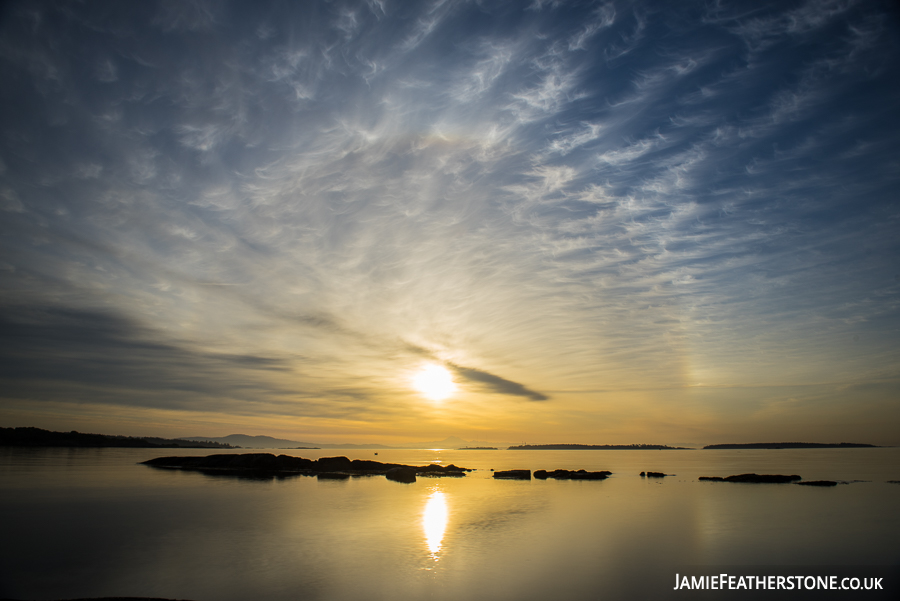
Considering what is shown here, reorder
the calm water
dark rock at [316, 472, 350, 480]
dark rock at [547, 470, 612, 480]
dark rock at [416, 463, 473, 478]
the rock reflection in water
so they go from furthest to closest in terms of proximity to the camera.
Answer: dark rock at [416, 463, 473, 478], dark rock at [547, 470, 612, 480], dark rock at [316, 472, 350, 480], the rock reflection in water, the calm water

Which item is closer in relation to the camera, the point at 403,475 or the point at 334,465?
the point at 403,475

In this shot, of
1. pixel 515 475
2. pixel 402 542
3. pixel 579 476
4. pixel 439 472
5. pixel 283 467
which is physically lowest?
pixel 283 467

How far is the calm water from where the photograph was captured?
1727cm

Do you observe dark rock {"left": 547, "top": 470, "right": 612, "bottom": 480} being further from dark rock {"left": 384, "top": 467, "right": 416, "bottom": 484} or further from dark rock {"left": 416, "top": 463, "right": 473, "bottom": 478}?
dark rock {"left": 384, "top": 467, "right": 416, "bottom": 484}

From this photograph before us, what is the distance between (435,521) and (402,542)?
7.80 m

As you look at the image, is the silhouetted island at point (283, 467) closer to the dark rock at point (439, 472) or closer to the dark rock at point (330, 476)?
the dark rock at point (439, 472)

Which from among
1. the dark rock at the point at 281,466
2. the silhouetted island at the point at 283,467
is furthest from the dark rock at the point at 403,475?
the dark rock at the point at 281,466

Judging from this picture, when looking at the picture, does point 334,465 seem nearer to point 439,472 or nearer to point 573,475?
point 439,472

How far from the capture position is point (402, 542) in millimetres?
25109

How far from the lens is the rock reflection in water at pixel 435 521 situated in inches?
976

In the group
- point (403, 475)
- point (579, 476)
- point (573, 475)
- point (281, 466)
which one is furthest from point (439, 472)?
point (281, 466)

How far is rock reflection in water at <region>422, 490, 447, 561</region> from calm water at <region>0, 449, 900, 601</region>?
0.18m

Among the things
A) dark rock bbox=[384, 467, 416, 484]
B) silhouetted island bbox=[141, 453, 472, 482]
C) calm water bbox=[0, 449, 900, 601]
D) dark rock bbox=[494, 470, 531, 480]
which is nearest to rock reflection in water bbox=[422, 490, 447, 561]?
calm water bbox=[0, 449, 900, 601]

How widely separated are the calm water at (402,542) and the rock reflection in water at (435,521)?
18 centimetres
